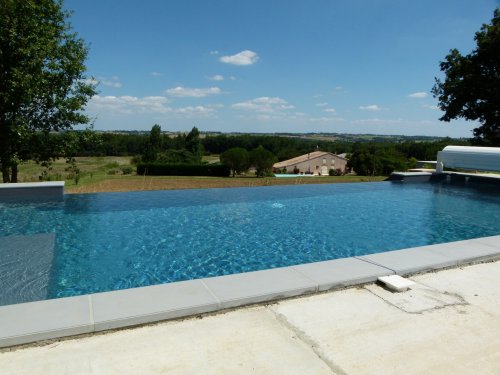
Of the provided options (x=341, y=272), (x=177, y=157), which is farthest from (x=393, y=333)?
(x=177, y=157)

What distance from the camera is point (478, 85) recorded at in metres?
20.3

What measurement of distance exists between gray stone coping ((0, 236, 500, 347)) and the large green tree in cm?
927

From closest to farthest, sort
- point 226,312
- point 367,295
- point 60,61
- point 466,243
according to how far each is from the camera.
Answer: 1. point 226,312
2. point 367,295
3. point 466,243
4. point 60,61

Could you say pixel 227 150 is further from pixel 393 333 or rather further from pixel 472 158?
pixel 393 333

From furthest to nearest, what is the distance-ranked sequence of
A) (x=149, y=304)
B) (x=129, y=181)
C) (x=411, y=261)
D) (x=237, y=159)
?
(x=237, y=159)
(x=129, y=181)
(x=411, y=261)
(x=149, y=304)

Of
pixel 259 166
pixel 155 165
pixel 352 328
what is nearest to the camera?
pixel 352 328

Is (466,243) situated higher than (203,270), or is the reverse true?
(466,243)

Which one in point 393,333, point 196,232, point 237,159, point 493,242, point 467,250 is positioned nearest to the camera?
point 393,333

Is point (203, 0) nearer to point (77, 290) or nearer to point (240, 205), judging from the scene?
point (240, 205)

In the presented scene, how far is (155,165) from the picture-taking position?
40.4 meters

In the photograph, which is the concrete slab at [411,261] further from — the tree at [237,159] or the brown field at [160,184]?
the tree at [237,159]

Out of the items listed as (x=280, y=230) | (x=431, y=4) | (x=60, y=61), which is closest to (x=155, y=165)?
(x=60, y=61)

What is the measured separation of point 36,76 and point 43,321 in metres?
9.83

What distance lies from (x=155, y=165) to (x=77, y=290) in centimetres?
3705
